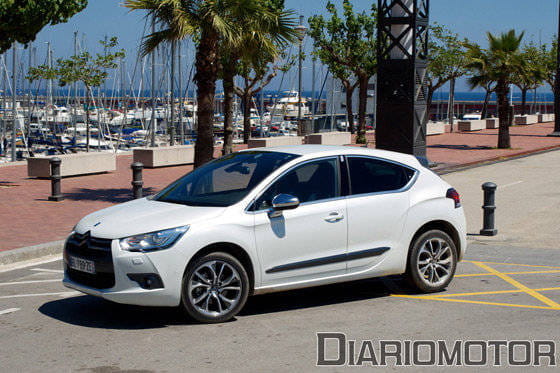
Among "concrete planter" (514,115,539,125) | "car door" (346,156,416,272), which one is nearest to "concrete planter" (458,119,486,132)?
"concrete planter" (514,115,539,125)

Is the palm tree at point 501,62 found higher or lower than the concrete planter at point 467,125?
higher

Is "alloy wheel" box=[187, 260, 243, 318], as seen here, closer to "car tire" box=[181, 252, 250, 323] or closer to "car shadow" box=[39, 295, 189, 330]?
"car tire" box=[181, 252, 250, 323]

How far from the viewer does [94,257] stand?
6828 mm

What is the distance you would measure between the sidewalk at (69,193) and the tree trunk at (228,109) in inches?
65.4

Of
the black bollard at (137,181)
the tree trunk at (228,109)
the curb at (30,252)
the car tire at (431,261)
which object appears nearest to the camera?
the car tire at (431,261)

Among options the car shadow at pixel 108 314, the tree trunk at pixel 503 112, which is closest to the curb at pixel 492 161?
the tree trunk at pixel 503 112

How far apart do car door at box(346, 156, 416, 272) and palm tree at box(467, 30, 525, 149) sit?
24.9 meters

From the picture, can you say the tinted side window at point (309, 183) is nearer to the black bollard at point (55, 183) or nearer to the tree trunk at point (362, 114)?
the black bollard at point (55, 183)

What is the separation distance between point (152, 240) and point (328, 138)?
1105 inches

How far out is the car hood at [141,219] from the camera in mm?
6750

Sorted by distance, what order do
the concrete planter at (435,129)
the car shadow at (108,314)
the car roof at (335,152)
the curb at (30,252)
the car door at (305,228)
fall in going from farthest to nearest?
the concrete planter at (435,129) < the curb at (30,252) < the car roof at (335,152) < the car door at (305,228) < the car shadow at (108,314)

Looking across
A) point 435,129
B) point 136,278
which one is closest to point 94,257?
point 136,278

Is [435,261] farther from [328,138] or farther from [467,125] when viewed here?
[467,125]

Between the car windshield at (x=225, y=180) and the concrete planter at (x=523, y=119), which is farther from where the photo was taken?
the concrete planter at (x=523, y=119)
